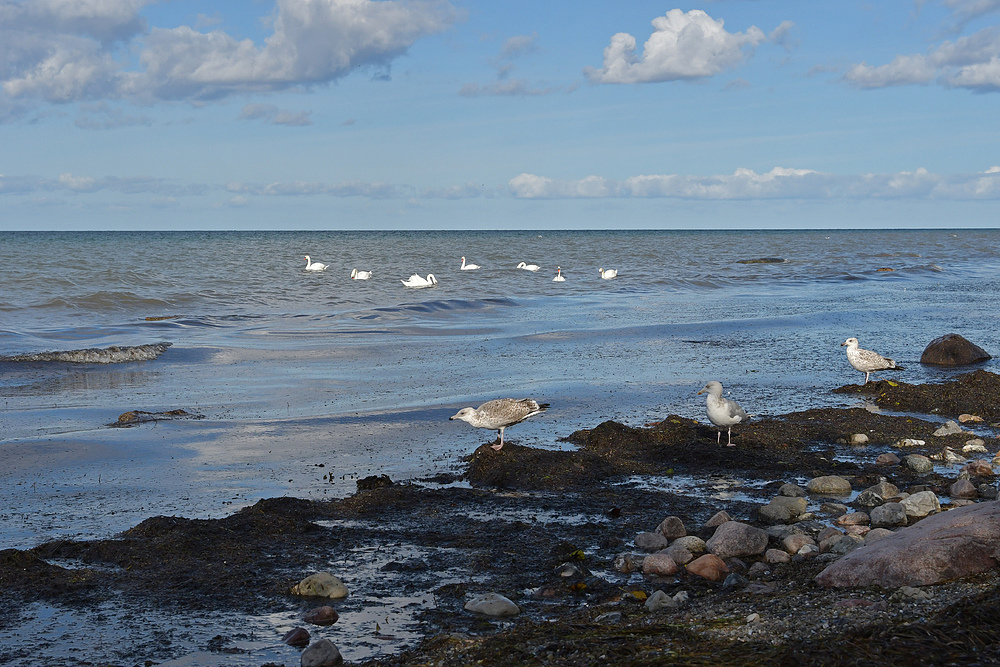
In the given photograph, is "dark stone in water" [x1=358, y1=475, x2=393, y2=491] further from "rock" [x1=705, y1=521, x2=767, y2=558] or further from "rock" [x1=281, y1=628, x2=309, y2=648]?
"rock" [x1=705, y1=521, x2=767, y2=558]

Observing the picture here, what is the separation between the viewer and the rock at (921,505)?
7.38 metres

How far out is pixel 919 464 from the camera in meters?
8.99

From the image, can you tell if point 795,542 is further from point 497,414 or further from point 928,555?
point 497,414

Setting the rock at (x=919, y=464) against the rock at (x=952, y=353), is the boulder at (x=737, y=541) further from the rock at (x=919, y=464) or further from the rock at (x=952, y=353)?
the rock at (x=952, y=353)

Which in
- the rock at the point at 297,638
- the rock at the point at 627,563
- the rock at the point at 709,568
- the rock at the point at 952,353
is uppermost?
the rock at the point at 952,353

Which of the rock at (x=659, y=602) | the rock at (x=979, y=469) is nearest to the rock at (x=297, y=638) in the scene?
the rock at (x=659, y=602)

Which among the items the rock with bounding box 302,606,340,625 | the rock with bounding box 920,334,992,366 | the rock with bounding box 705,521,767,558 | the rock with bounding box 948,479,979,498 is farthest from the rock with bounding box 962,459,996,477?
the rock with bounding box 920,334,992,366

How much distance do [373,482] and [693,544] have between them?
11.0 ft

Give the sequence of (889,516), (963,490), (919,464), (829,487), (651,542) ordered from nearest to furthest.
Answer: (651,542), (889,516), (963,490), (829,487), (919,464)

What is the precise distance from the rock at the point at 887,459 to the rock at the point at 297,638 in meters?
6.62

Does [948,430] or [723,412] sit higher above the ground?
[723,412]

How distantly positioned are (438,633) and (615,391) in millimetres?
8675

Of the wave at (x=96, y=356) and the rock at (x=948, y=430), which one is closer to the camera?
the rock at (x=948, y=430)

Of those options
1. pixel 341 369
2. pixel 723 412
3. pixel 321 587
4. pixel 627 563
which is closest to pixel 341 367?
pixel 341 369
